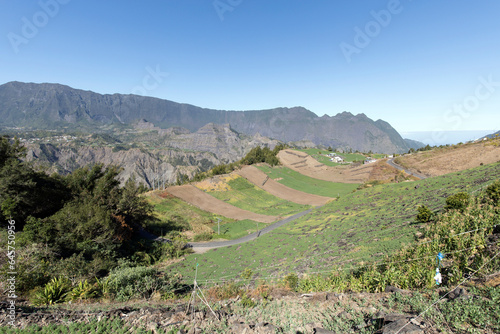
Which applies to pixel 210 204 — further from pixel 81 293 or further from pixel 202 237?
pixel 81 293

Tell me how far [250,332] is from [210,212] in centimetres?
4283

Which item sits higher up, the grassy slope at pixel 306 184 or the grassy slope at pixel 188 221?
the grassy slope at pixel 306 184

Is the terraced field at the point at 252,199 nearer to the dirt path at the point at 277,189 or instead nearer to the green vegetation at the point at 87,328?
the dirt path at the point at 277,189

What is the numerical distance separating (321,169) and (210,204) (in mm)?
46859

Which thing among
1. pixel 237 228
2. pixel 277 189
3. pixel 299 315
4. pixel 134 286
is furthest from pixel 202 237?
pixel 277 189

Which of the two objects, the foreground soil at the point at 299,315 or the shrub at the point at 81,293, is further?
the shrub at the point at 81,293

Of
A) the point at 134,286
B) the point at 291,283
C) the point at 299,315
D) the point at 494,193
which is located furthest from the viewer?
the point at 494,193

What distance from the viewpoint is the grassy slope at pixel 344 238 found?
1530 cm

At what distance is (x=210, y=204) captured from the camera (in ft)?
170

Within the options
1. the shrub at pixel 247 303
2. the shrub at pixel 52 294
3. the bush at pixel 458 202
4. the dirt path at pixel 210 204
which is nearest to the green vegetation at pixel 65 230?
the shrub at pixel 52 294

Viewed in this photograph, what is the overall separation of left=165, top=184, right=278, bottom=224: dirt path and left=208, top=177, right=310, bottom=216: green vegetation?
1.78 meters

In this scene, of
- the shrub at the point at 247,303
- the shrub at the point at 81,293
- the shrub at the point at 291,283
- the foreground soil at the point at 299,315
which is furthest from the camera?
the shrub at the point at 81,293

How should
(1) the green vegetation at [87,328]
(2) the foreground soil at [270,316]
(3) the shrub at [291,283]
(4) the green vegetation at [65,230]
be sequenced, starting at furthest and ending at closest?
(4) the green vegetation at [65,230] < (3) the shrub at [291,283] < (1) the green vegetation at [87,328] < (2) the foreground soil at [270,316]

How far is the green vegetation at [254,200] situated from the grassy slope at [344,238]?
19.2 meters
